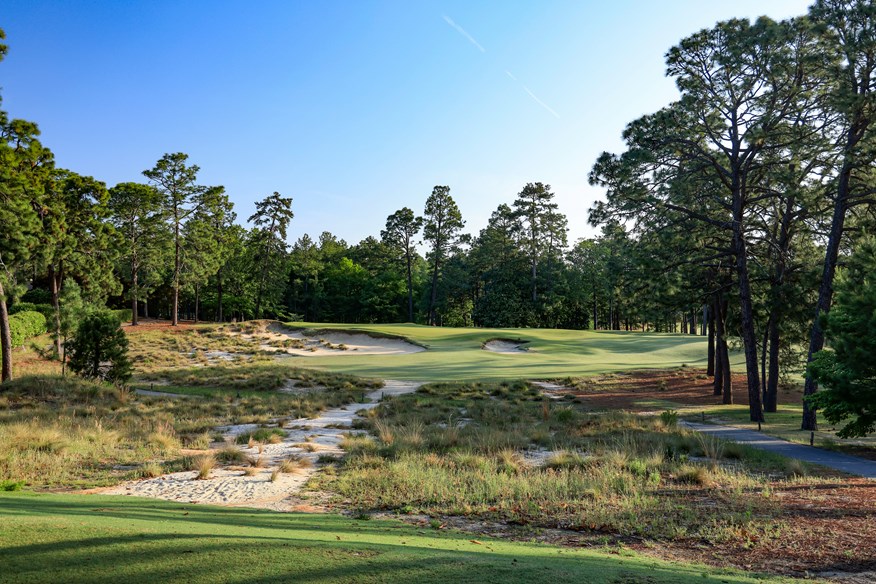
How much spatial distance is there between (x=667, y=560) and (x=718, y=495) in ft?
12.5

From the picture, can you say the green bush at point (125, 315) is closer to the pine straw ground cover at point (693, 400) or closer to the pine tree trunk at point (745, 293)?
the pine straw ground cover at point (693, 400)

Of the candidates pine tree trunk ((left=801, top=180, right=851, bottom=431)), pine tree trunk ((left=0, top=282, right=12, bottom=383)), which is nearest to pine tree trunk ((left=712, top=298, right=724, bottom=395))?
pine tree trunk ((left=801, top=180, right=851, bottom=431))

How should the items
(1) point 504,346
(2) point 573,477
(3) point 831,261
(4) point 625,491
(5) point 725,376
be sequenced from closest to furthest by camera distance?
(4) point 625,491 < (2) point 573,477 < (3) point 831,261 < (5) point 725,376 < (1) point 504,346

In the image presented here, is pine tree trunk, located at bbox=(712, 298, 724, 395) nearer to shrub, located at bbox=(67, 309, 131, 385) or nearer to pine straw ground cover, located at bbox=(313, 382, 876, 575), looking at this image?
pine straw ground cover, located at bbox=(313, 382, 876, 575)

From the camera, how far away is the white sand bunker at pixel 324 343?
47231 millimetres

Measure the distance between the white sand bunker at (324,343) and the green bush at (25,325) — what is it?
15.3m

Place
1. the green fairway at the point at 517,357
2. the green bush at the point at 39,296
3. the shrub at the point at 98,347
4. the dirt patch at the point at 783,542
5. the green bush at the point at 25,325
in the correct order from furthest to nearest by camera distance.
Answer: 1. the green bush at the point at 39,296
2. the green fairway at the point at 517,357
3. the green bush at the point at 25,325
4. the shrub at the point at 98,347
5. the dirt patch at the point at 783,542

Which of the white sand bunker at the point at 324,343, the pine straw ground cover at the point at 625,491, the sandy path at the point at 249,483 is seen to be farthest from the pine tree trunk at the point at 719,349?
the white sand bunker at the point at 324,343

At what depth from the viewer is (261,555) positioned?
429 cm

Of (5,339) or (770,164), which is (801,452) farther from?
(5,339)

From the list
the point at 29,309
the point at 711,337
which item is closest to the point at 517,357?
the point at 711,337

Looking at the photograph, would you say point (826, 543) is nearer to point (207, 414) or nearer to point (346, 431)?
point (346, 431)

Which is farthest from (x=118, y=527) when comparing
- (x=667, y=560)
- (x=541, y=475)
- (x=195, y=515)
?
(x=541, y=475)

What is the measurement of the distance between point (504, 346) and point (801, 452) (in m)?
37.9
